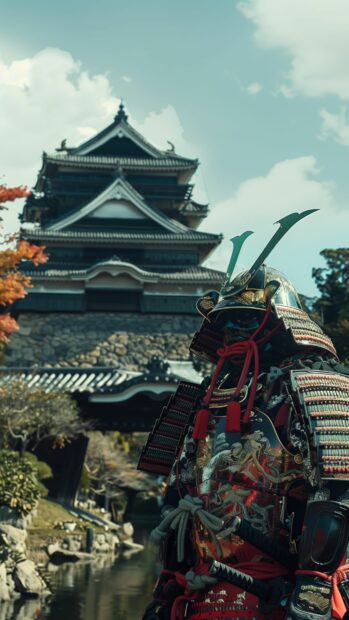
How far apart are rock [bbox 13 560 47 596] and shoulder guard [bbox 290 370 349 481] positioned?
33.9 ft

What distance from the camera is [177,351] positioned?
29.1 metres

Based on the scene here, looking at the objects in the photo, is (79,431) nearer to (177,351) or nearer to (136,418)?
(136,418)

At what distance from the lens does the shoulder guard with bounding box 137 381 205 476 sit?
514 centimetres

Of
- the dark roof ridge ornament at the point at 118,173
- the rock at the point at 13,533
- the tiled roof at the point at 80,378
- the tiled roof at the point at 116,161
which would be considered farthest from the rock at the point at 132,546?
the tiled roof at the point at 116,161

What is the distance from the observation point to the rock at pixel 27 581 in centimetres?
1356

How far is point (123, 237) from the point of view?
29828 millimetres

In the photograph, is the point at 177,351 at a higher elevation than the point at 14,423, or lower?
higher

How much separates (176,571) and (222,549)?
482mm

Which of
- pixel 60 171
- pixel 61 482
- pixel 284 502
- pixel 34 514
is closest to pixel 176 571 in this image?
pixel 284 502

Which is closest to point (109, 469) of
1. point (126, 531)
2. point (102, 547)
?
point (126, 531)

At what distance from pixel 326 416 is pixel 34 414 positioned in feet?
54.9

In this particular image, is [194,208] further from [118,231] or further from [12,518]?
[12,518]

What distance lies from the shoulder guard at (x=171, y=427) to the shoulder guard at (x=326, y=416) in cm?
101

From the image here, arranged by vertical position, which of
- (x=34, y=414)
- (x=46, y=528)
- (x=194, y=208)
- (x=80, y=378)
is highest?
(x=194, y=208)
